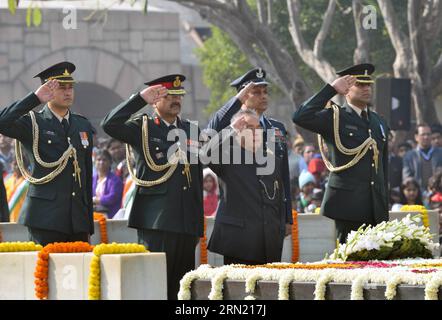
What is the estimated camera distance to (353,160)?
45.7 ft

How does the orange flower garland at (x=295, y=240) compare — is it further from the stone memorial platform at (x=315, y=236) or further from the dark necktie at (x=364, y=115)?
the dark necktie at (x=364, y=115)

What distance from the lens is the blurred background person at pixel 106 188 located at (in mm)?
18922

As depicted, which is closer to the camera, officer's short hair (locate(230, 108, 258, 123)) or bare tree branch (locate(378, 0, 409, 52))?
officer's short hair (locate(230, 108, 258, 123))

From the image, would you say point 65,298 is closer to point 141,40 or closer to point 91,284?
point 91,284

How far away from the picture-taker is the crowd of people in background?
18.8 meters

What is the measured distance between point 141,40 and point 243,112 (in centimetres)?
2442

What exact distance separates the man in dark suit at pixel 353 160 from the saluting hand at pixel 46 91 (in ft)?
7.19

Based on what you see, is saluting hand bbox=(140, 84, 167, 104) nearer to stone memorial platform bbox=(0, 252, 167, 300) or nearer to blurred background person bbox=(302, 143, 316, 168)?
stone memorial platform bbox=(0, 252, 167, 300)

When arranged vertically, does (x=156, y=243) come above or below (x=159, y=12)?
below

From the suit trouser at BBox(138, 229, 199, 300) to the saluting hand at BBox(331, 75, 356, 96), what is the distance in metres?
1.72

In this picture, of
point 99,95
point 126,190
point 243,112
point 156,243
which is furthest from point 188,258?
point 99,95

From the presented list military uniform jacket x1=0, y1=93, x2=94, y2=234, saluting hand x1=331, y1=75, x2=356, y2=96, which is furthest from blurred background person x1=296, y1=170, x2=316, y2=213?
military uniform jacket x1=0, y1=93, x2=94, y2=234

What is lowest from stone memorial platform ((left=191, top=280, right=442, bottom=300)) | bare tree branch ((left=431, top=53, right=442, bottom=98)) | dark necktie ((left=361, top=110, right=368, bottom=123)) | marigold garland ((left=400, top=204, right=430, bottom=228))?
stone memorial platform ((left=191, top=280, right=442, bottom=300))

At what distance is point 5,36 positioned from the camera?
3528 centimetres
